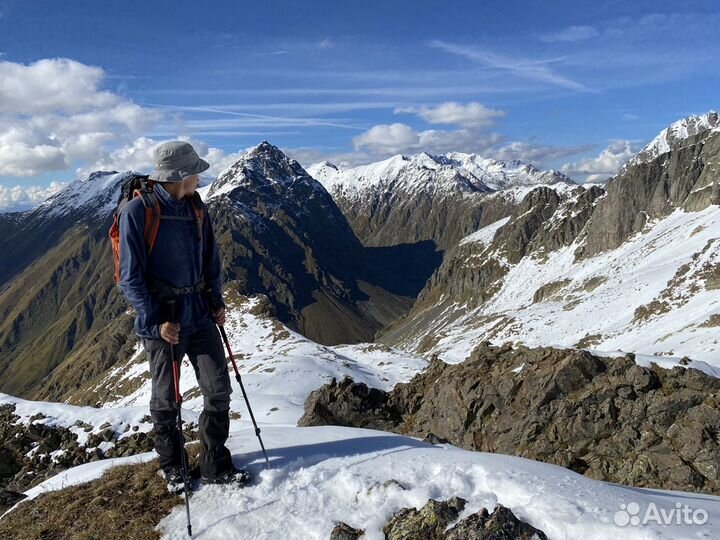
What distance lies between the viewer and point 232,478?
29.4 feet

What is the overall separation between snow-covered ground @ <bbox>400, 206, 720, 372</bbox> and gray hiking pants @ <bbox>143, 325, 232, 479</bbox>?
1954 cm

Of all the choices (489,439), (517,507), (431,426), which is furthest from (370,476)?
(431,426)

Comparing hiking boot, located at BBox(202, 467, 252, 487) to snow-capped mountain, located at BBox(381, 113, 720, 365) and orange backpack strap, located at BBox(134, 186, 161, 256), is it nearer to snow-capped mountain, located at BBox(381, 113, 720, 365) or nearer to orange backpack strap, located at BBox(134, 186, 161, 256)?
orange backpack strap, located at BBox(134, 186, 161, 256)

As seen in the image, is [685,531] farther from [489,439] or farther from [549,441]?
[489,439]

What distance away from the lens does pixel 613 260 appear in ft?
445

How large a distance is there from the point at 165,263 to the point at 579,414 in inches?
689

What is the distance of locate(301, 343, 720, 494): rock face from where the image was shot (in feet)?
55.9

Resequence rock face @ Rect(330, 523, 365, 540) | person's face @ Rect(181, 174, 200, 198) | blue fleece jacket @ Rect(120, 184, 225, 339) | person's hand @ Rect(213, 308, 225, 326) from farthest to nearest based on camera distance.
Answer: person's hand @ Rect(213, 308, 225, 326), person's face @ Rect(181, 174, 200, 198), blue fleece jacket @ Rect(120, 184, 225, 339), rock face @ Rect(330, 523, 365, 540)

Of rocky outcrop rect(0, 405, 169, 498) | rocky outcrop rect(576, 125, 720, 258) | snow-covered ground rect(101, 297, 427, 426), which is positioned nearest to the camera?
rocky outcrop rect(0, 405, 169, 498)

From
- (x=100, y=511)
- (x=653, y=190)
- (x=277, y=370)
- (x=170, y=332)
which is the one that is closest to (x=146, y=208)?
(x=170, y=332)

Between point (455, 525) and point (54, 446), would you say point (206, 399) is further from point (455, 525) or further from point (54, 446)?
point (54, 446)

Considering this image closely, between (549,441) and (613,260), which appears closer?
(549,441)

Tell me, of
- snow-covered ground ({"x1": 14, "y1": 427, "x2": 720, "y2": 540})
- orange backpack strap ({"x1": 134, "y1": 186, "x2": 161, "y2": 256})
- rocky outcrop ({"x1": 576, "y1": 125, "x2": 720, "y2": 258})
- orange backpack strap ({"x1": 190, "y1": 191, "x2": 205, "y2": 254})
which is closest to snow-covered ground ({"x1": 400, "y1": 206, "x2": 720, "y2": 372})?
rocky outcrop ({"x1": 576, "y1": 125, "x2": 720, "y2": 258})

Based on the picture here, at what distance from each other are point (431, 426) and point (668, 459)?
11553mm
